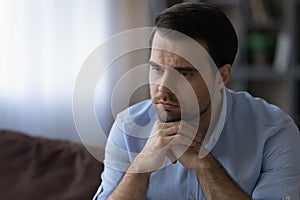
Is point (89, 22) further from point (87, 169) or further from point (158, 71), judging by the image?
point (158, 71)

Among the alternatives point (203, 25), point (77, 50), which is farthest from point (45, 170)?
point (77, 50)

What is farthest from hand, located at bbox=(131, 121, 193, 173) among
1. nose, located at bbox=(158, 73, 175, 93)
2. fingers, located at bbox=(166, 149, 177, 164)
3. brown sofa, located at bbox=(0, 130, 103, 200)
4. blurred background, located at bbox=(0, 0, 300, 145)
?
blurred background, located at bbox=(0, 0, 300, 145)

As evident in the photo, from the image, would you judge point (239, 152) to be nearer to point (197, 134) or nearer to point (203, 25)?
point (197, 134)

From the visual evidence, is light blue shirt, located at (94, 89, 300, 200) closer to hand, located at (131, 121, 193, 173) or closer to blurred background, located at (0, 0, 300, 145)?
hand, located at (131, 121, 193, 173)

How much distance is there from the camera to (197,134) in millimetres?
1584

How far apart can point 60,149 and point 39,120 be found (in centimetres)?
Result: 135

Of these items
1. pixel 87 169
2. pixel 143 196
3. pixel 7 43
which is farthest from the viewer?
pixel 7 43

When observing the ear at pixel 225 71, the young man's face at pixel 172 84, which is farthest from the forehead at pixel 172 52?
the ear at pixel 225 71

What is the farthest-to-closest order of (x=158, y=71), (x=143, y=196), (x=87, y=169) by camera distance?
(x=87, y=169), (x=143, y=196), (x=158, y=71)

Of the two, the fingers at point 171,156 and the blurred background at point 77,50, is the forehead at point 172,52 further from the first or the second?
the blurred background at point 77,50

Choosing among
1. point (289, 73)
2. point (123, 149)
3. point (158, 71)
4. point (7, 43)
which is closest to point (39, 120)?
point (7, 43)

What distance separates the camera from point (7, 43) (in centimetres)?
324

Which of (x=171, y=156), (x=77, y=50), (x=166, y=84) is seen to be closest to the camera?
(x=166, y=84)

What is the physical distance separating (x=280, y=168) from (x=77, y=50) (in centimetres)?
191
